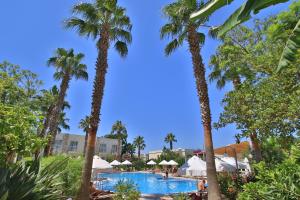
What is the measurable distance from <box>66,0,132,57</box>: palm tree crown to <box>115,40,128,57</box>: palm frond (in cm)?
7

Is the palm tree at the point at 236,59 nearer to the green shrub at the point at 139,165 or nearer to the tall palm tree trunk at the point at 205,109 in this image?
the tall palm tree trunk at the point at 205,109

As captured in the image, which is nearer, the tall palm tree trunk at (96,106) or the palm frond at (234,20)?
the palm frond at (234,20)

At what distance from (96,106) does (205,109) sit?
5992mm

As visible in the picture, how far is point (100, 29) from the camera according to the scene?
15.1m

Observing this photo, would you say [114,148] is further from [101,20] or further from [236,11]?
[236,11]

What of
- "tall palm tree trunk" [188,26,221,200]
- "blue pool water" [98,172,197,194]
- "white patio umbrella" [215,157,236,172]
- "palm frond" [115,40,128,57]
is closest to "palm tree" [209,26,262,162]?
Result: "tall palm tree trunk" [188,26,221,200]

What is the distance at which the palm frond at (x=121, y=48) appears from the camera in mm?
16391

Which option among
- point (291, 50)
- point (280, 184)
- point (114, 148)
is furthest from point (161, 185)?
point (114, 148)

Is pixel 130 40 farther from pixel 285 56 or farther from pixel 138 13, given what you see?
pixel 285 56

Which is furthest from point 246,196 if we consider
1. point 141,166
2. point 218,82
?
point 141,166

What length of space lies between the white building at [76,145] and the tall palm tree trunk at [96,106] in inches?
1787

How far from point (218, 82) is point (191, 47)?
830 centimetres

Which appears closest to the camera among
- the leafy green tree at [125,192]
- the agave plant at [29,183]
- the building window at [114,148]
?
the agave plant at [29,183]

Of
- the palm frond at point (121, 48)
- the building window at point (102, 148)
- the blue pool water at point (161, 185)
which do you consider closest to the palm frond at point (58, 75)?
the palm frond at point (121, 48)
